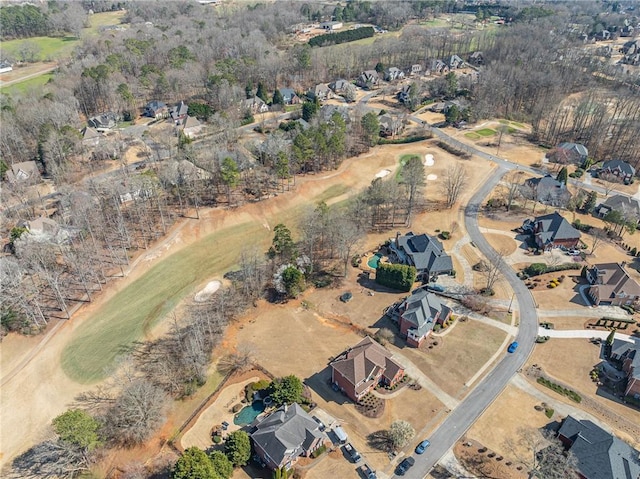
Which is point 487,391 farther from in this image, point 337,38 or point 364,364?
point 337,38

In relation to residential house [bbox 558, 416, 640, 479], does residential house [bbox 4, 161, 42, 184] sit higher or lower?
higher

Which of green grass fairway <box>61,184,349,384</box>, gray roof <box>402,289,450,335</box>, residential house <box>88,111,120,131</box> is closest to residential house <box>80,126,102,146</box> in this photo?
residential house <box>88,111,120,131</box>

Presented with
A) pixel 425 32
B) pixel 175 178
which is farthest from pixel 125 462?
pixel 425 32

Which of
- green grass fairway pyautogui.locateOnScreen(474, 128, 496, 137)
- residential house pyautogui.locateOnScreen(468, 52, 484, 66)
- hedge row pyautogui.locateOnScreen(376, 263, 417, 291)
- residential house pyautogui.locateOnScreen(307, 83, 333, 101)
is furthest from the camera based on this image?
residential house pyautogui.locateOnScreen(468, 52, 484, 66)

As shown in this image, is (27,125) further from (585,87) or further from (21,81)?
(585,87)

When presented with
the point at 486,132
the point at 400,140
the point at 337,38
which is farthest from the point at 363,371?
the point at 337,38

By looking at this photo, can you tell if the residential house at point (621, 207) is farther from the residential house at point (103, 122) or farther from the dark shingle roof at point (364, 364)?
the residential house at point (103, 122)

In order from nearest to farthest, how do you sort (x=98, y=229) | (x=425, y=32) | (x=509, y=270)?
(x=509, y=270) < (x=98, y=229) < (x=425, y=32)

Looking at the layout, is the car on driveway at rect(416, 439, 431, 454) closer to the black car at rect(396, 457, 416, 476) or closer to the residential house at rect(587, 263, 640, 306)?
the black car at rect(396, 457, 416, 476)
